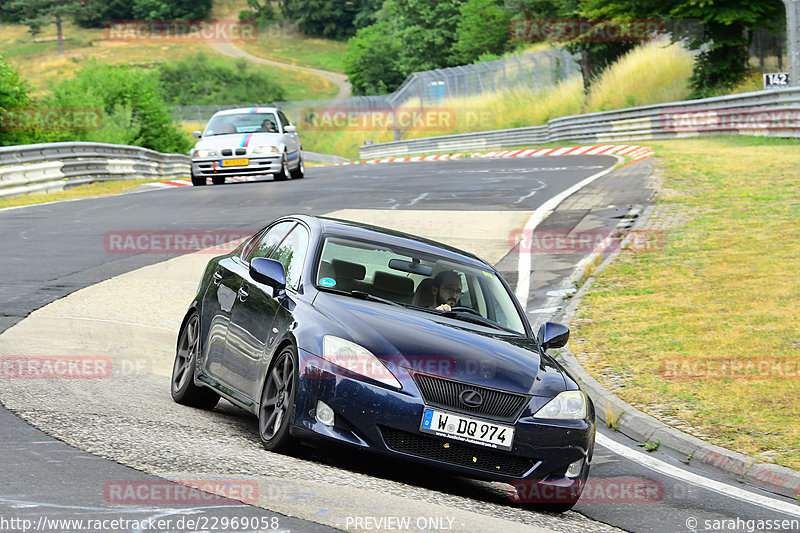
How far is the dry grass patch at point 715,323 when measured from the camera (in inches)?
361

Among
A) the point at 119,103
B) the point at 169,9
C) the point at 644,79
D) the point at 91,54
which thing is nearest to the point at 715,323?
the point at 119,103

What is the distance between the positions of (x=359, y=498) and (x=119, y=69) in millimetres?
43218

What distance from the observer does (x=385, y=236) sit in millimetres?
8383

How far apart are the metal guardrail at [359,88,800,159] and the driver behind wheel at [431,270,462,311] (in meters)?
23.5

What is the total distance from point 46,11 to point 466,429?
145 meters

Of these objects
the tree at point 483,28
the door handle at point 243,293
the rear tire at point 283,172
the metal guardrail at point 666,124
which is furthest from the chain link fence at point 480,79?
the door handle at point 243,293

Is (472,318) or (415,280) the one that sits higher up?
(415,280)

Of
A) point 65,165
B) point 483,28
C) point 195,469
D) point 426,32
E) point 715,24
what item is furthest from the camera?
point 426,32

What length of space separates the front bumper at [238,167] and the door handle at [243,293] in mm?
20162

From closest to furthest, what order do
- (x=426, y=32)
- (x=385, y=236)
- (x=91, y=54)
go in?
(x=385, y=236), (x=426, y=32), (x=91, y=54)

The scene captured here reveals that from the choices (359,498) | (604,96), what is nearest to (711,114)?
(604,96)

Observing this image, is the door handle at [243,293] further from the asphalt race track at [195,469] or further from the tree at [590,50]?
the tree at [590,50]

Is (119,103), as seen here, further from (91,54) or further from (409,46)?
(91,54)

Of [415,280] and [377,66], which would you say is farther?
[377,66]
